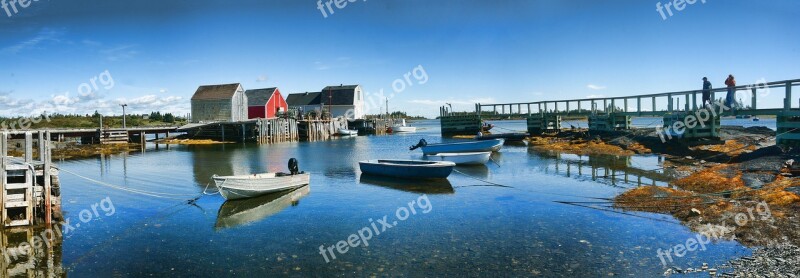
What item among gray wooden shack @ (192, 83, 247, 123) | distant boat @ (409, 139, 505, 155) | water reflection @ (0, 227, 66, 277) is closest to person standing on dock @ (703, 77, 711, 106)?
distant boat @ (409, 139, 505, 155)

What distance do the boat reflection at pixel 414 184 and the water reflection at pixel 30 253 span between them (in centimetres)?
1143

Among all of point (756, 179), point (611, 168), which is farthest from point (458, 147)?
point (756, 179)

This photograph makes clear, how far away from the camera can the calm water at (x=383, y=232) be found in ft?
31.2

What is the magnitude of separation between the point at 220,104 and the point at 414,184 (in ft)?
149

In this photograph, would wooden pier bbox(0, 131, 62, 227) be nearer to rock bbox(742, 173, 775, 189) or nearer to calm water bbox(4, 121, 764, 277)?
calm water bbox(4, 121, 764, 277)

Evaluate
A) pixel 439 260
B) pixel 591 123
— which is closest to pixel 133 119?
pixel 591 123

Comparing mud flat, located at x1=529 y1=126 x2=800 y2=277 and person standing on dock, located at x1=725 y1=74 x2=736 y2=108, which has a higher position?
person standing on dock, located at x1=725 y1=74 x2=736 y2=108

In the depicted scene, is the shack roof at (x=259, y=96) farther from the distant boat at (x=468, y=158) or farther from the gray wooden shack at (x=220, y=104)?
the distant boat at (x=468, y=158)

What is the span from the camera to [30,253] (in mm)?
10539

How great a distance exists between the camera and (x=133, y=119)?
76.0 meters

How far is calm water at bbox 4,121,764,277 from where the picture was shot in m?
9.52

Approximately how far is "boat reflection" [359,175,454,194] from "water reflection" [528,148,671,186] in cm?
622

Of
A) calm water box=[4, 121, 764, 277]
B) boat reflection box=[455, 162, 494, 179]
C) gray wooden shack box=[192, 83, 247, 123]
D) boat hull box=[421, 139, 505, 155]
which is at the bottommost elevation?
calm water box=[4, 121, 764, 277]

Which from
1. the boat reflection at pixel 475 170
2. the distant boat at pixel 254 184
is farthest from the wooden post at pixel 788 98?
the distant boat at pixel 254 184
